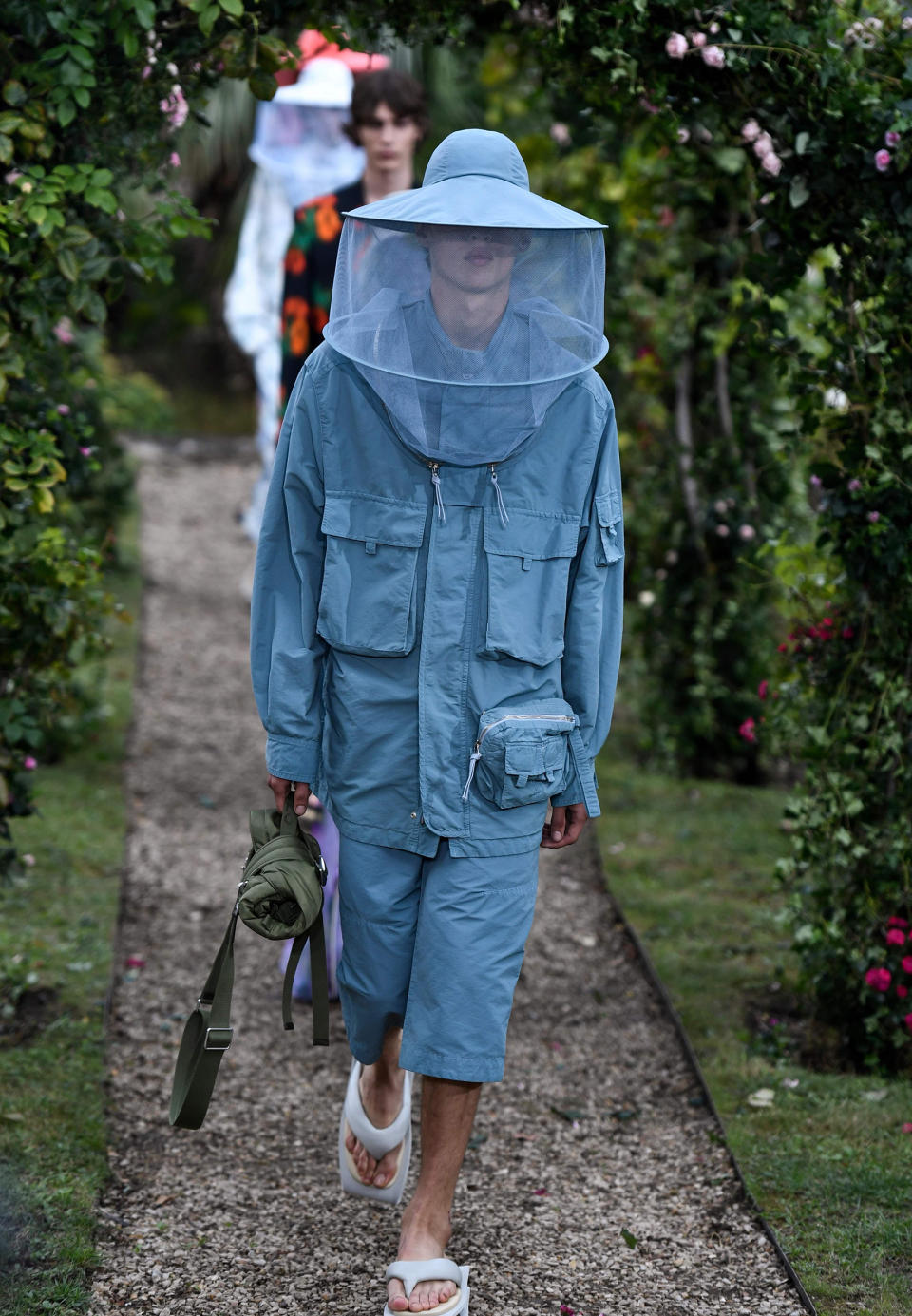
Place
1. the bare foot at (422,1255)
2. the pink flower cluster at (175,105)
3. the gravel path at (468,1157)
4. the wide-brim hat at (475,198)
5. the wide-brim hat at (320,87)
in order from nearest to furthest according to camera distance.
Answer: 1. the wide-brim hat at (475,198)
2. the bare foot at (422,1255)
3. the gravel path at (468,1157)
4. the pink flower cluster at (175,105)
5. the wide-brim hat at (320,87)

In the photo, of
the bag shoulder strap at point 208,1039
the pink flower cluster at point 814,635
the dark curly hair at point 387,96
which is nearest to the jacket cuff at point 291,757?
the bag shoulder strap at point 208,1039

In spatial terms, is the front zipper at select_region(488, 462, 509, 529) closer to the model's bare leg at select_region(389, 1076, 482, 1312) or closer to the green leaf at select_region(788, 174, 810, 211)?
the model's bare leg at select_region(389, 1076, 482, 1312)

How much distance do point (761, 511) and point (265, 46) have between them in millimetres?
3336

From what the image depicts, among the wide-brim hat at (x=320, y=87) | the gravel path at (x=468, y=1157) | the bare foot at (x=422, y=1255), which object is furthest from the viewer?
the wide-brim hat at (x=320, y=87)

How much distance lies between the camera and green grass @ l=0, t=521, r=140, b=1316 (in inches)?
109

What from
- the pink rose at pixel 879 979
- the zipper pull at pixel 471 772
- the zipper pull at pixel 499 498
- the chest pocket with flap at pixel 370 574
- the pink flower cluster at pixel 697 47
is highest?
→ the pink flower cluster at pixel 697 47

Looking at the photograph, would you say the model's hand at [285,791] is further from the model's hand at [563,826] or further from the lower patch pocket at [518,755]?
the model's hand at [563,826]

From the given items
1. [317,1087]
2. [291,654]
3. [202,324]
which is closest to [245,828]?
[317,1087]

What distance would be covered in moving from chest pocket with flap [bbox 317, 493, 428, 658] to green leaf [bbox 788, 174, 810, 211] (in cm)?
125

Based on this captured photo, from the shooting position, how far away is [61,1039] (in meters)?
3.69

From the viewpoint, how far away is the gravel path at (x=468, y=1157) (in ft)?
9.26

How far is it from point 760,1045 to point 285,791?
1.70 m

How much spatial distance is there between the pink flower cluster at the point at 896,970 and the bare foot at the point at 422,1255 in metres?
1.33

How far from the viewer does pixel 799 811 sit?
11.8 feet
